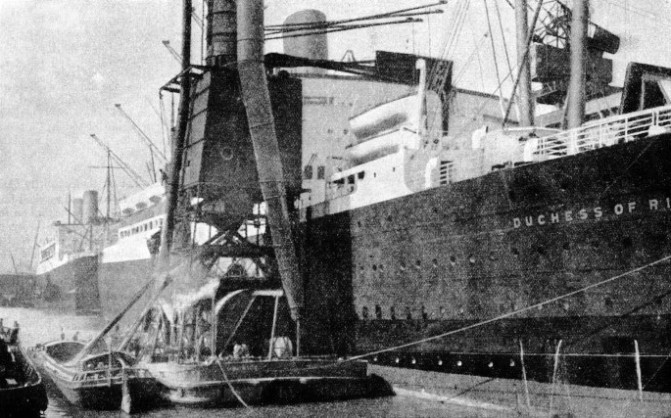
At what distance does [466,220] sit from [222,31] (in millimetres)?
11176

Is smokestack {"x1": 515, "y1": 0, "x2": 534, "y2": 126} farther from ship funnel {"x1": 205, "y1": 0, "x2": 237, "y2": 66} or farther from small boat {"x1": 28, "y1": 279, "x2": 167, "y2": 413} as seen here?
small boat {"x1": 28, "y1": 279, "x2": 167, "y2": 413}

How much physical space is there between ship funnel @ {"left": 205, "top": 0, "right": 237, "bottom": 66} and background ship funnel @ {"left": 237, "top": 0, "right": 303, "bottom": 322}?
7.52 ft

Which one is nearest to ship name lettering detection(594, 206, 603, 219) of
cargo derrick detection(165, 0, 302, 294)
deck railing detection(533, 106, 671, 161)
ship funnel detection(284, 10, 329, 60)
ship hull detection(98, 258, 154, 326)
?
deck railing detection(533, 106, 671, 161)

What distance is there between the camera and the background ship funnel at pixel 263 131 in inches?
717

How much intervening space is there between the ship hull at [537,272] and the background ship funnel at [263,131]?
2444 mm

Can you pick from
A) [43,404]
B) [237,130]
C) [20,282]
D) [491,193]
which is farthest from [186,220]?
[20,282]

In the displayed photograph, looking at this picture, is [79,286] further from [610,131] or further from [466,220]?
[610,131]

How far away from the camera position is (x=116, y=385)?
15.3 meters

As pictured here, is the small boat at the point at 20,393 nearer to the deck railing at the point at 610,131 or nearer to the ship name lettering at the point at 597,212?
the deck railing at the point at 610,131

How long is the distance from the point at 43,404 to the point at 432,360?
934 cm

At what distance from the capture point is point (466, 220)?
14.8m

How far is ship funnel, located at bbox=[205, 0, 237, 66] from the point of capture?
20.7 meters

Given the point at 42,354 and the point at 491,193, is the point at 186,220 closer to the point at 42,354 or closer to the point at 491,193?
the point at 42,354

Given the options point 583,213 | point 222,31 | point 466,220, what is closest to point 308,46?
point 222,31
